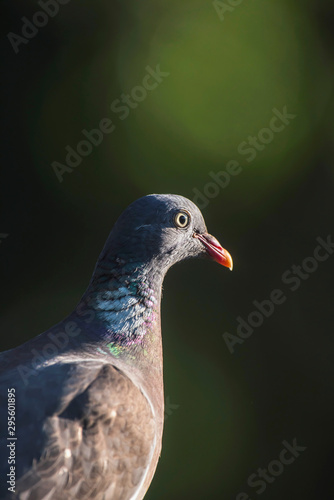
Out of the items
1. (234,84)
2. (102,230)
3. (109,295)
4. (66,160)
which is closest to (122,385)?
(109,295)

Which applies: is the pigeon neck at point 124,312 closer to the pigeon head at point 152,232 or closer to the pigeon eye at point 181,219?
the pigeon head at point 152,232

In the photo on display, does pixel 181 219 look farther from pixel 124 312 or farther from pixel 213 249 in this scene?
pixel 124 312

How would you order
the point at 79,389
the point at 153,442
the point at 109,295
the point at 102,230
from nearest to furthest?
the point at 79,389, the point at 153,442, the point at 109,295, the point at 102,230

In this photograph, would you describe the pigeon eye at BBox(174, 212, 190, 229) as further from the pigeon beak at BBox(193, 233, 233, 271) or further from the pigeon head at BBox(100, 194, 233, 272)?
the pigeon beak at BBox(193, 233, 233, 271)

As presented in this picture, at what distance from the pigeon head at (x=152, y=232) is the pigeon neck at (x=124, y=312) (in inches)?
1.8

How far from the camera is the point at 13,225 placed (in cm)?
430

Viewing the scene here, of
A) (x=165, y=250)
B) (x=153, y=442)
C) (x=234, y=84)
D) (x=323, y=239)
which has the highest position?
(x=234, y=84)

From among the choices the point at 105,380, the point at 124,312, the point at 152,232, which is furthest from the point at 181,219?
the point at 105,380

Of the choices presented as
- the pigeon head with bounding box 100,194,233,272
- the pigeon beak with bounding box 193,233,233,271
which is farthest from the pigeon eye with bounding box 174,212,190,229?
the pigeon beak with bounding box 193,233,233,271

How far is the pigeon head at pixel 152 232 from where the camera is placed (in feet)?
7.78

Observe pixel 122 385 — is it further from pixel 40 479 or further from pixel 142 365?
pixel 40 479

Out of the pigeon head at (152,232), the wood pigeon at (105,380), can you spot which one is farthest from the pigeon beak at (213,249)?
the pigeon head at (152,232)

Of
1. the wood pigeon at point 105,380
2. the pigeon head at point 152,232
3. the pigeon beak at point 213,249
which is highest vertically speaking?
the pigeon beak at point 213,249

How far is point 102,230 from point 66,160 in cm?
57
